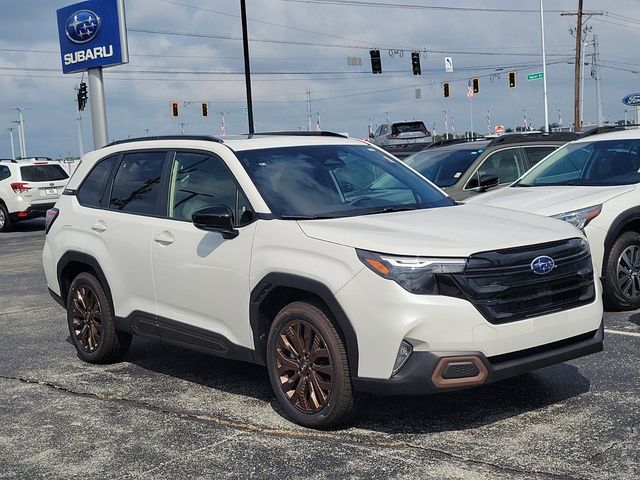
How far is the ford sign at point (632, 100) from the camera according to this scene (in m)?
35.7

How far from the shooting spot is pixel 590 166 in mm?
8914

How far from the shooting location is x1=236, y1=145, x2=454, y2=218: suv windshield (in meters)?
5.48

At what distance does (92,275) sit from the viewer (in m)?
6.92

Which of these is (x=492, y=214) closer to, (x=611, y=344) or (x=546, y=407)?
(x=546, y=407)

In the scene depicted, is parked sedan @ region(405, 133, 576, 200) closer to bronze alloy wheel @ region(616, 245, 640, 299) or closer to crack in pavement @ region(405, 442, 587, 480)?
bronze alloy wheel @ region(616, 245, 640, 299)

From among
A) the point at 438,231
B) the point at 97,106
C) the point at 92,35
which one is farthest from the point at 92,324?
the point at 92,35

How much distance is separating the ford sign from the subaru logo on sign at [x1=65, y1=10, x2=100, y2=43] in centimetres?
2175

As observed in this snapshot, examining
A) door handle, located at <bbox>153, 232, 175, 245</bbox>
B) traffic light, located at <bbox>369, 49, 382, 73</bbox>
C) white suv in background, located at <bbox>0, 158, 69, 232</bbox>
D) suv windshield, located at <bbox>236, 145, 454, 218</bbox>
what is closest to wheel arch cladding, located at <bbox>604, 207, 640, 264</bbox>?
suv windshield, located at <bbox>236, 145, 454, 218</bbox>

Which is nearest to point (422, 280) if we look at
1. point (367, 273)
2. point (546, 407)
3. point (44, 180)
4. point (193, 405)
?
point (367, 273)

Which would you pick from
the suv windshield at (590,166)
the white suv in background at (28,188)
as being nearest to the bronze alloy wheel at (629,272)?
the suv windshield at (590,166)

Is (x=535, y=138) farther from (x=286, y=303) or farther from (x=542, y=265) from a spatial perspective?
(x=286, y=303)

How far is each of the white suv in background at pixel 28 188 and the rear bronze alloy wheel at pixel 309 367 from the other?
18680 millimetres

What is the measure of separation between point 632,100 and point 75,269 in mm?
33641

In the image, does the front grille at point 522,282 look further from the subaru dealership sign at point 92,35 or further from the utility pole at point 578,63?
the utility pole at point 578,63
